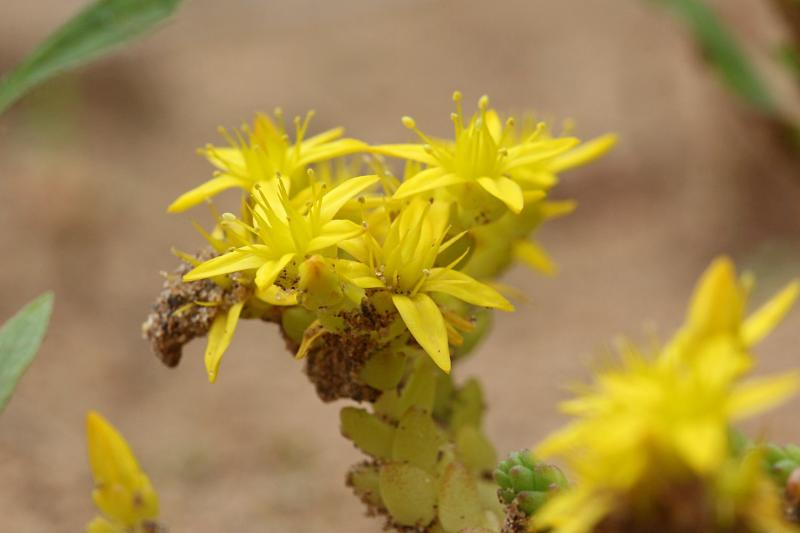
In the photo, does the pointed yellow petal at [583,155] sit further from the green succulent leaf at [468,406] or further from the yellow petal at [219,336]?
the yellow petal at [219,336]

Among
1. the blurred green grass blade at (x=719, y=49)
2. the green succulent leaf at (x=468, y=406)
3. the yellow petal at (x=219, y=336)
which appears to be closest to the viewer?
the yellow petal at (x=219, y=336)

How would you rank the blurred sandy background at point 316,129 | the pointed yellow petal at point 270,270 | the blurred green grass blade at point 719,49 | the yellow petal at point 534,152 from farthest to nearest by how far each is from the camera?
the blurred green grass blade at point 719,49 → the blurred sandy background at point 316,129 → the yellow petal at point 534,152 → the pointed yellow petal at point 270,270

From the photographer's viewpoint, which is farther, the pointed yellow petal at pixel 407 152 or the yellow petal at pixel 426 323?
the pointed yellow petal at pixel 407 152

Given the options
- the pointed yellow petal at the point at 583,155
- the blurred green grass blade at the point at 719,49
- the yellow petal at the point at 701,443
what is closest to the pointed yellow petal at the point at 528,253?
the pointed yellow petal at the point at 583,155

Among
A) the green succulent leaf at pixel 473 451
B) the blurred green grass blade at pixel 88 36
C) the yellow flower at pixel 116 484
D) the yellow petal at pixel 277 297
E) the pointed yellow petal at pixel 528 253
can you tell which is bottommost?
the green succulent leaf at pixel 473 451

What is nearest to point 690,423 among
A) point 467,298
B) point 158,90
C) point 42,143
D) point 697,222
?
point 467,298

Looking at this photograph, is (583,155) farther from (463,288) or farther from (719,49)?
(719,49)
